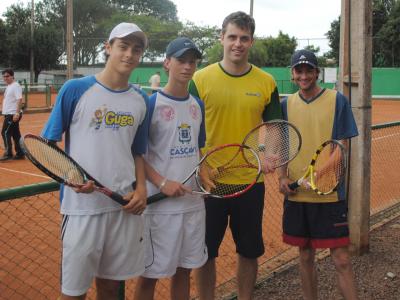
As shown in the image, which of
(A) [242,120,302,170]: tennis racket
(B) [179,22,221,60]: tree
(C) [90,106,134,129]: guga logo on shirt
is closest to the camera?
(C) [90,106,134,129]: guga logo on shirt

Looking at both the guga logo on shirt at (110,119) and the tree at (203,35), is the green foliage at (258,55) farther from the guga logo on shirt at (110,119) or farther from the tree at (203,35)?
the guga logo on shirt at (110,119)

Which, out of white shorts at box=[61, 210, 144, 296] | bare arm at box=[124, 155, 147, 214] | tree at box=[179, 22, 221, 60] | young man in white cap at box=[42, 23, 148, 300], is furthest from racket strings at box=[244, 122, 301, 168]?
tree at box=[179, 22, 221, 60]

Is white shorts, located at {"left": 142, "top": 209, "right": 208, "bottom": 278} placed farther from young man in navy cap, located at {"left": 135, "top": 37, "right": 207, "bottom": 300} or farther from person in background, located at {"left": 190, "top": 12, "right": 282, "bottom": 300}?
person in background, located at {"left": 190, "top": 12, "right": 282, "bottom": 300}

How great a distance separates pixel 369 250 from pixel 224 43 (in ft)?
8.99

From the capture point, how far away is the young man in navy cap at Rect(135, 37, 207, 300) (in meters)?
2.84

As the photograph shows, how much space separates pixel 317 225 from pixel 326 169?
39 centimetres

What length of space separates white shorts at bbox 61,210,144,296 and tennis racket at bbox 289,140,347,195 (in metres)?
1.26

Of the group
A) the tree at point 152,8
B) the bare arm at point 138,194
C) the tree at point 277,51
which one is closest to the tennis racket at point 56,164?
the bare arm at point 138,194

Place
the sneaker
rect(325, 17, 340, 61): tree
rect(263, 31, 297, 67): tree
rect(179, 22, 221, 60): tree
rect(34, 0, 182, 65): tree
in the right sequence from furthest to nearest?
rect(34, 0, 182, 65): tree → rect(179, 22, 221, 60): tree → rect(325, 17, 340, 61): tree → rect(263, 31, 297, 67): tree → the sneaker

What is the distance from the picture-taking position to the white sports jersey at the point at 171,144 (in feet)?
9.32

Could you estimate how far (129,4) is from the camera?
87.6 meters

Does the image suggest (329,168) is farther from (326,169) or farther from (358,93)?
(358,93)

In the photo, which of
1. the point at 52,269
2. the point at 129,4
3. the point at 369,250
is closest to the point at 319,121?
the point at 369,250

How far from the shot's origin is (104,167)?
2.52 metres
